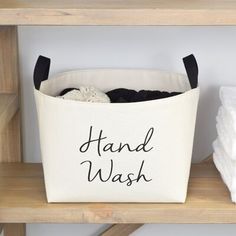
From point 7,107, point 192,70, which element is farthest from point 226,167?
point 7,107

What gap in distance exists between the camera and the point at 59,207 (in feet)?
3.17

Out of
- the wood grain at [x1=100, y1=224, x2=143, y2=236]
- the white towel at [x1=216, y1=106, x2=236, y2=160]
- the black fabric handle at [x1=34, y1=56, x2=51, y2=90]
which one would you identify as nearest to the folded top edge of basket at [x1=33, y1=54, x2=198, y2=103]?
the black fabric handle at [x1=34, y1=56, x2=51, y2=90]

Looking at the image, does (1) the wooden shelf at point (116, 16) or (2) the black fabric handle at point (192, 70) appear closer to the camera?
(1) the wooden shelf at point (116, 16)

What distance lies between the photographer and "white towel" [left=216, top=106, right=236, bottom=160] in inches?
38.0

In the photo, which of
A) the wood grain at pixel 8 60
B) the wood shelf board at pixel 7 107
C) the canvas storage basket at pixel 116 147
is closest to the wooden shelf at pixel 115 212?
the canvas storage basket at pixel 116 147

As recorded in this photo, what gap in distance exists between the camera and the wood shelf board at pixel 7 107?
101 centimetres

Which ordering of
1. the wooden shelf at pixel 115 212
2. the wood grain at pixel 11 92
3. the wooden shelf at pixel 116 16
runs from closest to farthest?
the wooden shelf at pixel 116 16
the wooden shelf at pixel 115 212
the wood grain at pixel 11 92

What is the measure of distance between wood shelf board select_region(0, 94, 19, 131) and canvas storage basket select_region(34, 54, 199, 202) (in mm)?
86

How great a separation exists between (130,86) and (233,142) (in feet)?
0.89

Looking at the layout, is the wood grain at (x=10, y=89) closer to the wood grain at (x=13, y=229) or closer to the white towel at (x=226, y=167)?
the wood grain at (x=13, y=229)

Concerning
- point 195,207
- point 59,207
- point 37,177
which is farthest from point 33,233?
point 195,207

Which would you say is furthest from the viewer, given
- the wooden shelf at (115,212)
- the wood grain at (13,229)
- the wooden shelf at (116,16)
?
the wood grain at (13,229)

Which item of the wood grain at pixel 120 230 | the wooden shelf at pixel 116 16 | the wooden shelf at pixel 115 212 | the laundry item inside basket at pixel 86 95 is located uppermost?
the wooden shelf at pixel 116 16

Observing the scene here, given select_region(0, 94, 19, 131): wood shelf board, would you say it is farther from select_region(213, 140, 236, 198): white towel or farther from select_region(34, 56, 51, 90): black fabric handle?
select_region(213, 140, 236, 198): white towel
